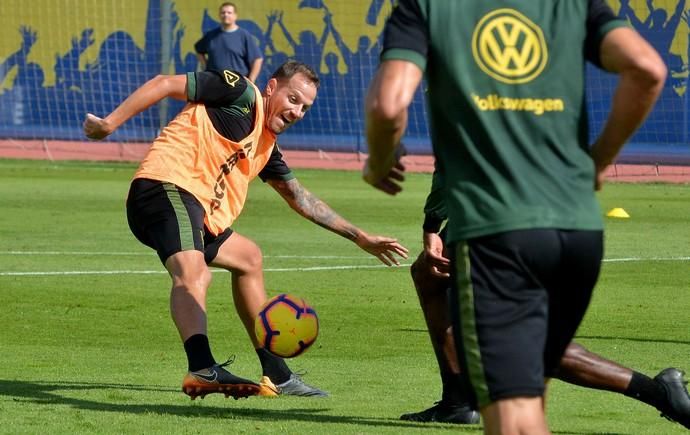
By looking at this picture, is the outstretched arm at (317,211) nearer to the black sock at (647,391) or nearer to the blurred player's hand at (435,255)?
the blurred player's hand at (435,255)

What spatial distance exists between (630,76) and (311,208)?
4161mm

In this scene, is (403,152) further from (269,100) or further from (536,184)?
(269,100)

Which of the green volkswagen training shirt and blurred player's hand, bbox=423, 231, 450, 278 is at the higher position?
the green volkswagen training shirt

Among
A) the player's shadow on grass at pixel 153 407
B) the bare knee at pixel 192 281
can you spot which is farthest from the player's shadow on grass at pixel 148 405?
the bare knee at pixel 192 281

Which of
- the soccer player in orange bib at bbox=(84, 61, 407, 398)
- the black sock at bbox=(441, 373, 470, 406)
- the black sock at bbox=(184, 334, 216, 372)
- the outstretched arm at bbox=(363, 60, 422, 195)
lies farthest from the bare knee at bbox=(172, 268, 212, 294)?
the outstretched arm at bbox=(363, 60, 422, 195)

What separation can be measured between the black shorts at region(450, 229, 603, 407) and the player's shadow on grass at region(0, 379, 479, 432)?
2720 millimetres

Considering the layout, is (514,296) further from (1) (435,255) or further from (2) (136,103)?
(2) (136,103)

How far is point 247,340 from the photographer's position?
960 centimetres

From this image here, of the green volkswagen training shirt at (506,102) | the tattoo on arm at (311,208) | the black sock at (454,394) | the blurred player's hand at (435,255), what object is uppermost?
the green volkswagen training shirt at (506,102)

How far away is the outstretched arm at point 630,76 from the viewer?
406 cm

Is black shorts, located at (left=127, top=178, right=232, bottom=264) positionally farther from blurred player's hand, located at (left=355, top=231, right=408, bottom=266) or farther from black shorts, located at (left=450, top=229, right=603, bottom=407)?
black shorts, located at (left=450, top=229, right=603, bottom=407)

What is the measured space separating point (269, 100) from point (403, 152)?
12.0 ft

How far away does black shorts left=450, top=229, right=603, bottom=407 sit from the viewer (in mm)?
3961

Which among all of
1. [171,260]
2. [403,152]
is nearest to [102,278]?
[171,260]
